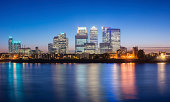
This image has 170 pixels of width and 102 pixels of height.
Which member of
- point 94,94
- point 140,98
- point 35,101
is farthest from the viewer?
point 94,94

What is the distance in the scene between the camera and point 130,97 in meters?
21.4

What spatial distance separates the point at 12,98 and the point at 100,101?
806 cm

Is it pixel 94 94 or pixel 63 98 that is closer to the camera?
pixel 63 98

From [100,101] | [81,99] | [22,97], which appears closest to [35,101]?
[22,97]

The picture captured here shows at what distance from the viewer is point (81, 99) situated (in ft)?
68.7

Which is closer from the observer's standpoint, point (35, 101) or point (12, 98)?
point (35, 101)

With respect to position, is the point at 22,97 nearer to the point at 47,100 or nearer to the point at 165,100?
the point at 47,100

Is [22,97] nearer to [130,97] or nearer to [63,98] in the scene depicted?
[63,98]

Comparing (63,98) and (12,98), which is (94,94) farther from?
(12,98)

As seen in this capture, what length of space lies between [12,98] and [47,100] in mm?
3625

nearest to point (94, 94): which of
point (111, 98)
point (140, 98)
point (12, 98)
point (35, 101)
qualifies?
point (111, 98)

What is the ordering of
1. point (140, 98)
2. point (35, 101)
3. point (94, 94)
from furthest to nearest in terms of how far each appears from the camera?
point (94, 94) → point (140, 98) → point (35, 101)

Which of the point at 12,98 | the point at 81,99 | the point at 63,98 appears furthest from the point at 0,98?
the point at 81,99

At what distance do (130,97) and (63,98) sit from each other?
6.04 meters
